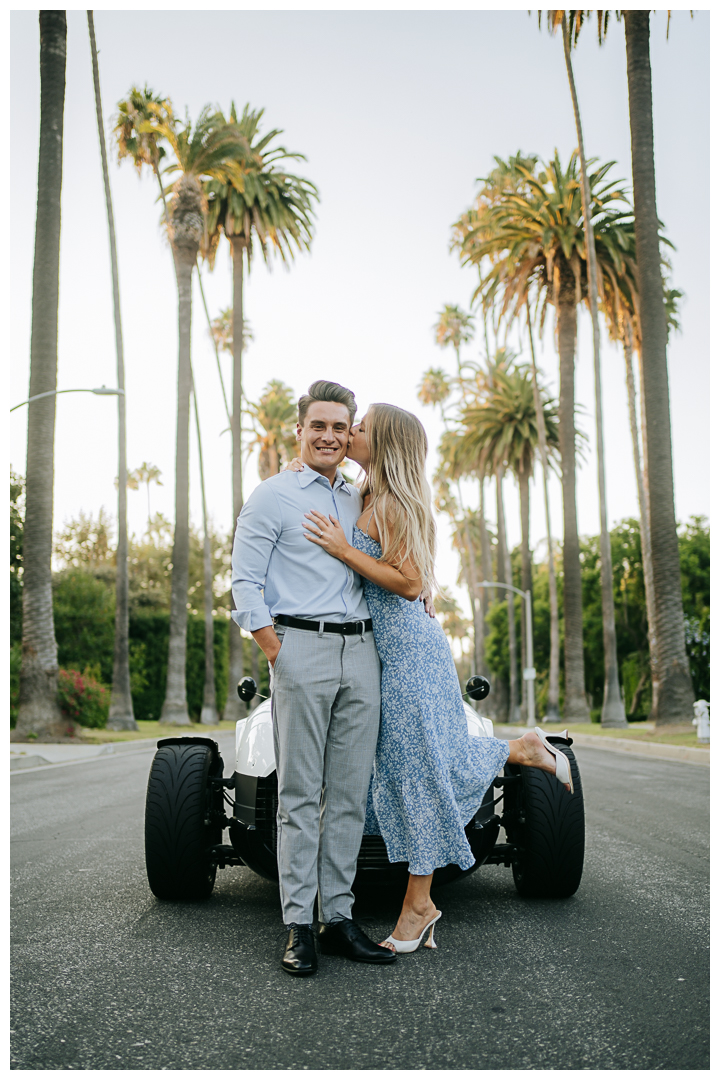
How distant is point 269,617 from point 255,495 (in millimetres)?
513

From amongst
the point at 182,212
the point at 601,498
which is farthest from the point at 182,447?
the point at 601,498

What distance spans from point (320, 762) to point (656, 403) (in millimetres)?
16076

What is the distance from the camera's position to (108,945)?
3.58 m

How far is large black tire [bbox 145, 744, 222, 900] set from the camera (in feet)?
13.3

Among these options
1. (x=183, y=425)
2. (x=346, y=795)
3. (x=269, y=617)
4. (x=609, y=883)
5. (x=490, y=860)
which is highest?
(x=183, y=425)


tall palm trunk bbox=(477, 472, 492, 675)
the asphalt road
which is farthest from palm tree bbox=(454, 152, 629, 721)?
the asphalt road

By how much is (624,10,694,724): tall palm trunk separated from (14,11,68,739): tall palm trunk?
461 inches

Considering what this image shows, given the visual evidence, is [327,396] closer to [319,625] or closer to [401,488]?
[401,488]

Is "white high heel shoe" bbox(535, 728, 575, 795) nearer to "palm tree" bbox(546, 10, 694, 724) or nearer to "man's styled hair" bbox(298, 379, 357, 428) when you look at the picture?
"man's styled hair" bbox(298, 379, 357, 428)

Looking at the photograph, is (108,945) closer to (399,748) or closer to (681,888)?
(399,748)

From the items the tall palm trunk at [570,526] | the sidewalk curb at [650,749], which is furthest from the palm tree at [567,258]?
the sidewalk curb at [650,749]

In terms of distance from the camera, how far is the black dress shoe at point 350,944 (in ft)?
10.9

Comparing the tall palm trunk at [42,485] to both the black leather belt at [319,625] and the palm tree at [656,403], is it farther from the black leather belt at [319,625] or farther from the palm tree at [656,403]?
the black leather belt at [319,625]

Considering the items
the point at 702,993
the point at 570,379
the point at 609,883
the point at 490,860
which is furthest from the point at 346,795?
the point at 570,379
